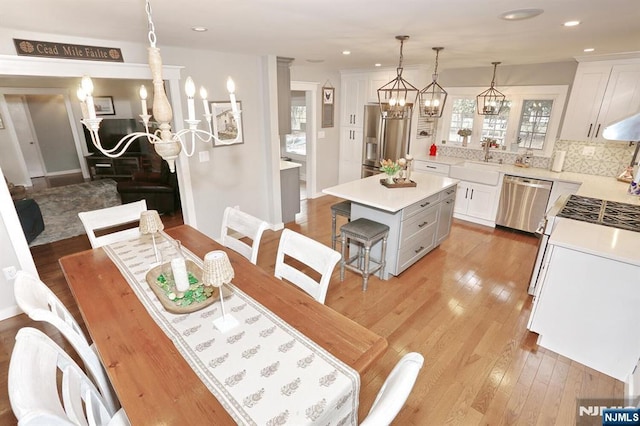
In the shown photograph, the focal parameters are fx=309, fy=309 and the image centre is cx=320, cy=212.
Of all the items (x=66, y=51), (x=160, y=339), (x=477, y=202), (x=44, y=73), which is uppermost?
(x=66, y=51)

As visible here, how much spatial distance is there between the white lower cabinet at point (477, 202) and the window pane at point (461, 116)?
1061mm

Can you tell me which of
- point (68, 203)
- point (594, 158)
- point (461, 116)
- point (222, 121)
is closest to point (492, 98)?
point (461, 116)

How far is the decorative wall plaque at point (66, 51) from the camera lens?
2.47 metres

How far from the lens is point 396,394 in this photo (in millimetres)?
917

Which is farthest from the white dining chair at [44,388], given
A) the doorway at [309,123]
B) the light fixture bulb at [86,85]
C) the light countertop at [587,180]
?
the doorway at [309,123]

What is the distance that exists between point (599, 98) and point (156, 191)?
20.9ft

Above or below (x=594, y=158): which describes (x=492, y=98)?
above

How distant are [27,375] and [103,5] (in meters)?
1.98

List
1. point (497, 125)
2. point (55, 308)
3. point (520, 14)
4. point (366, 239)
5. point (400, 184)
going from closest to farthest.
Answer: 1. point (55, 308)
2. point (520, 14)
3. point (366, 239)
4. point (400, 184)
5. point (497, 125)

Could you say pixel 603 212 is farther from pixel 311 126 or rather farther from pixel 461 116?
pixel 311 126

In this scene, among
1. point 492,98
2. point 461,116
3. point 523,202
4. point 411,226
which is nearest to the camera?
point 411,226

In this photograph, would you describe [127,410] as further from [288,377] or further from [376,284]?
[376,284]

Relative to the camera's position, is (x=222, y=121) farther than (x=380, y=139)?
No

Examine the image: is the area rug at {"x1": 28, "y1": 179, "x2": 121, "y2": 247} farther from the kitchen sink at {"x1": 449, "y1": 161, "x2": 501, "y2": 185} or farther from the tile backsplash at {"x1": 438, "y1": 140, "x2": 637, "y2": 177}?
the tile backsplash at {"x1": 438, "y1": 140, "x2": 637, "y2": 177}
